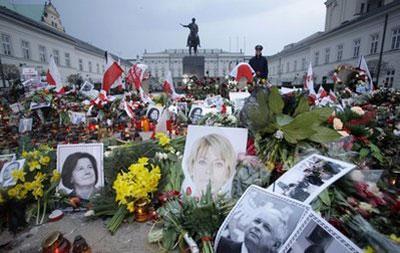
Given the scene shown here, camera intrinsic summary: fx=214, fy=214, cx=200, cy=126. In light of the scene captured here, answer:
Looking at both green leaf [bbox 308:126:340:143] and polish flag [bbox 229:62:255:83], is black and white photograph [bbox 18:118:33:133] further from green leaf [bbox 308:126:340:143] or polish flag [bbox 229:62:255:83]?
green leaf [bbox 308:126:340:143]

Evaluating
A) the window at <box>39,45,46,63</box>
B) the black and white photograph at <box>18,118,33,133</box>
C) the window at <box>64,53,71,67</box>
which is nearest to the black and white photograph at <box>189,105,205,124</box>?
the black and white photograph at <box>18,118,33,133</box>

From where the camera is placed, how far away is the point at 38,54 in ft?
82.3

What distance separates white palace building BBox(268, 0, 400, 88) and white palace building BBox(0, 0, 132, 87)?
30.7 metres

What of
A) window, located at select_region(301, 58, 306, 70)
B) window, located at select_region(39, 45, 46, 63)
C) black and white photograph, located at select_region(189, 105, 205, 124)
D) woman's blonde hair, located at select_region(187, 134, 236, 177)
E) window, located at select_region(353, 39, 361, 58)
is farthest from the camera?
window, located at select_region(301, 58, 306, 70)

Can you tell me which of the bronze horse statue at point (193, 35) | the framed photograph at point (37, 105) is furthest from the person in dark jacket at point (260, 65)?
the bronze horse statue at point (193, 35)

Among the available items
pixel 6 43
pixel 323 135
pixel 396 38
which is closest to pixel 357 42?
pixel 396 38

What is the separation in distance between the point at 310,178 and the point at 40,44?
1283 inches

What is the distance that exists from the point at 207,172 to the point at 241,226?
71 centimetres

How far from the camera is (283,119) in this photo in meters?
2.08

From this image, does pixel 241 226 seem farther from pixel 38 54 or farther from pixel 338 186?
pixel 38 54

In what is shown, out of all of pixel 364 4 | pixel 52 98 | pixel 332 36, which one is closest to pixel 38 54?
pixel 52 98

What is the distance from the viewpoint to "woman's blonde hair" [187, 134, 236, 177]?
208cm

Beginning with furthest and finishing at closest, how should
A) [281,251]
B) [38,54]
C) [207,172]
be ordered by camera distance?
[38,54] → [207,172] → [281,251]

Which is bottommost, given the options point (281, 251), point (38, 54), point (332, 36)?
point (281, 251)
